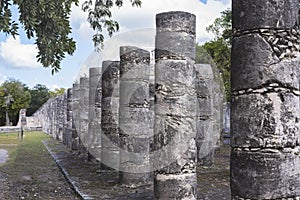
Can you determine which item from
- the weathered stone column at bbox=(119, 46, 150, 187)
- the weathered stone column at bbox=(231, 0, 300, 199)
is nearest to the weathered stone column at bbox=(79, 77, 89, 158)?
the weathered stone column at bbox=(119, 46, 150, 187)

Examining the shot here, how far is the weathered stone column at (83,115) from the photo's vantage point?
1438 cm

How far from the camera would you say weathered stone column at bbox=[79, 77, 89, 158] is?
47.2 feet

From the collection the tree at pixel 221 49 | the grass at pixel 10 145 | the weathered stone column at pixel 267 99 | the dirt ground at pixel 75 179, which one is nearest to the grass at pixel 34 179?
the dirt ground at pixel 75 179

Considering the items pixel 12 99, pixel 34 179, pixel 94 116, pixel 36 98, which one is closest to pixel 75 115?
pixel 94 116

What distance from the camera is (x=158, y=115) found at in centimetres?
658

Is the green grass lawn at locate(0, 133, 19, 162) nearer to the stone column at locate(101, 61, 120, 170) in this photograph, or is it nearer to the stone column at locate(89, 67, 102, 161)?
the stone column at locate(89, 67, 102, 161)

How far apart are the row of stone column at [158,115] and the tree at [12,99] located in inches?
1517

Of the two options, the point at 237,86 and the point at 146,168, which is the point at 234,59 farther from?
the point at 146,168

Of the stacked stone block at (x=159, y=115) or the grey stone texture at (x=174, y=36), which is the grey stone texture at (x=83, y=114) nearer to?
the stacked stone block at (x=159, y=115)

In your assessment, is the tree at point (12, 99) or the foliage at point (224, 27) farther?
the tree at point (12, 99)

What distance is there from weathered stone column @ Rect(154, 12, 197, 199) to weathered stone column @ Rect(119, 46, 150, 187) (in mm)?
2249

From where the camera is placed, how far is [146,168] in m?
8.73

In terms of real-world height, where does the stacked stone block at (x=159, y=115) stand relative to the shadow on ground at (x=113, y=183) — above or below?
above

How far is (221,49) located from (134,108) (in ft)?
64.9
